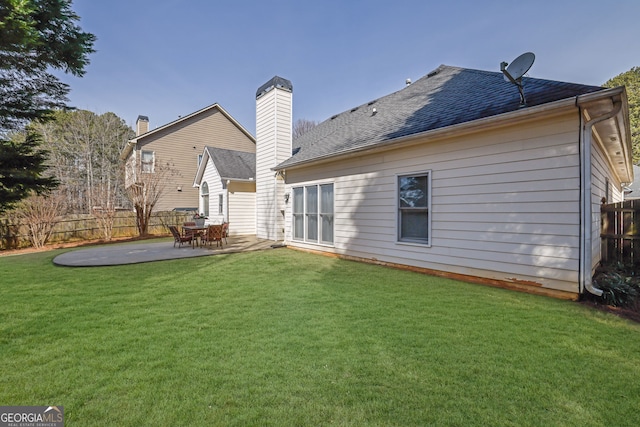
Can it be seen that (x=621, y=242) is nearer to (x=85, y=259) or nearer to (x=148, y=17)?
(x=85, y=259)

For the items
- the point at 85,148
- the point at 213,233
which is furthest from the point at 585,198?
the point at 85,148

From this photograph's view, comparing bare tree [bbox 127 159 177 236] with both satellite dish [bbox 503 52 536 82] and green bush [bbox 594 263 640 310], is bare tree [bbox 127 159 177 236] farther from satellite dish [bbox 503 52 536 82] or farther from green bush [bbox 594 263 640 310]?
green bush [bbox 594 263 640 310]

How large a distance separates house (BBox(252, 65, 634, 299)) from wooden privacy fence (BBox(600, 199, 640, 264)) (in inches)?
13.4

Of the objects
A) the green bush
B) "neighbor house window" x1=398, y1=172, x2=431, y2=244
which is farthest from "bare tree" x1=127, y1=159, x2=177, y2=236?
the green bush

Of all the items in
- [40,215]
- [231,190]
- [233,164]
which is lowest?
[40,215]

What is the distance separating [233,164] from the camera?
14797mm

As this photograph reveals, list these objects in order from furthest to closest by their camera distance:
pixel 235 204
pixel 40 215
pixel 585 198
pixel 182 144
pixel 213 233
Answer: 1. pixel 182 144
2. pixel 235 204
3. pixel 40 215
4. pixel 213 233
5. pixel 585 198

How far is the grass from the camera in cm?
196

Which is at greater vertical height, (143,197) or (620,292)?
(143,197)

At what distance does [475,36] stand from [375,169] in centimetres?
727

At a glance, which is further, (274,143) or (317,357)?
(274,143)

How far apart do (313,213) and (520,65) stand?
628 centimetres

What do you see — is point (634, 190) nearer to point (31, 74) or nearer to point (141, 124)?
point (31, 74)

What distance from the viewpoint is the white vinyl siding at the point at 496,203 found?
14.6 ft
